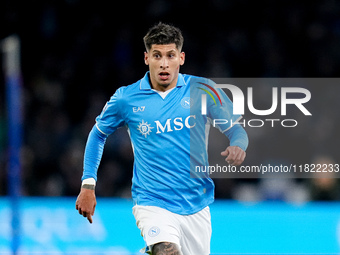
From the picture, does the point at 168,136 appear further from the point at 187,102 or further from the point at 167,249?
the point at 167,249

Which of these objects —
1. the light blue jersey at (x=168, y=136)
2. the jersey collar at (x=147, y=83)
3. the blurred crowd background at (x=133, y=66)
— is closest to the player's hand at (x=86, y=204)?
the light blue jersey at (x=168, y=136)

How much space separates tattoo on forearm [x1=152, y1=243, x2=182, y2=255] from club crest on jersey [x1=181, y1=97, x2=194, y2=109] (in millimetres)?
896

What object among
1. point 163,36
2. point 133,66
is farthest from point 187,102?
point 133,66

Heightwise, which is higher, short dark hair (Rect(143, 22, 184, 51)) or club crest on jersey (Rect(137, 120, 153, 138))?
short dark hair (Rect(143, 22, 184, 51))

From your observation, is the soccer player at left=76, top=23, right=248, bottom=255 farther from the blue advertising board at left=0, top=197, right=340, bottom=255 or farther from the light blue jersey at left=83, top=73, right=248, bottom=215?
the blue advertising board at left=0, top=197, right=340, bottom=255

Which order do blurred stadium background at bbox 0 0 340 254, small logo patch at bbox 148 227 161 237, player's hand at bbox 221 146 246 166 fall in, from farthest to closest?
blurred stadium background at bbox 0 0 340 254, small logo patch at bbox 148 227 161 237, player's hand at bbox 221 146 246 166

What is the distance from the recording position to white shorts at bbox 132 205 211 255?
3.73 m

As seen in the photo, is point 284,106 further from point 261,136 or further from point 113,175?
point 113,175

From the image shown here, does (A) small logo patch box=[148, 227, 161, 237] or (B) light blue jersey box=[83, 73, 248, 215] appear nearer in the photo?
(A) small logo patch box=[148, 227, 161, 237]

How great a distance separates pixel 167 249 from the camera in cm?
366

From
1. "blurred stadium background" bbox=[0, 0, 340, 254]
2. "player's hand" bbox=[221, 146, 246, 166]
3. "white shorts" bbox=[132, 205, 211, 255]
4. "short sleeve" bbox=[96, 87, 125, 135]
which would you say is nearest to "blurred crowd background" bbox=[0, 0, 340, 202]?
"blurred stadium background" bbox=[0, 0, 340, 254]

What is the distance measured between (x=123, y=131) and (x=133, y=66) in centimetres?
198

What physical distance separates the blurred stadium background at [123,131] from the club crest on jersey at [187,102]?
2331mm

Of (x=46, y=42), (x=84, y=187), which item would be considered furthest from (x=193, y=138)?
(x=46, y=42)
